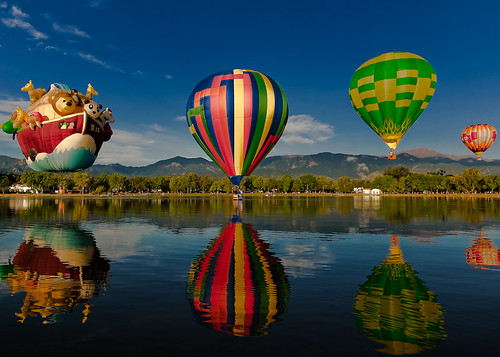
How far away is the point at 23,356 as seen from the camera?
7566 millimetres

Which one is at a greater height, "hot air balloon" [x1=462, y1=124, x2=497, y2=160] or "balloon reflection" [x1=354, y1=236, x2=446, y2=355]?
"hot air balloon" [x1=462, y1=124, x2=497, y2=160]

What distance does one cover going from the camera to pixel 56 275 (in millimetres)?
14430

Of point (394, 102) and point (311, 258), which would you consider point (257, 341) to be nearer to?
point (311, 258)

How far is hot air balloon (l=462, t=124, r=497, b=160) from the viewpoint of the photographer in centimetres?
10144

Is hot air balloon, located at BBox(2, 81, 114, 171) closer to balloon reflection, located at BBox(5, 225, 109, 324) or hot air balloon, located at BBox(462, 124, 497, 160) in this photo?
balloon reflection, located at BBox(5, 225, 109, 324)

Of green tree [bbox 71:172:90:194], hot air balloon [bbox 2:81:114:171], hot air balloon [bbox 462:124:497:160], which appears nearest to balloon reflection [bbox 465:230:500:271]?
hot air balloon [bbox 2:81:114:171]

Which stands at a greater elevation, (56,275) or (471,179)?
(471,179)

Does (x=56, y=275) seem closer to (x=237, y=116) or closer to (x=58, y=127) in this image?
(x=58, y=127)

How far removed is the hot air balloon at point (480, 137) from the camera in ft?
333

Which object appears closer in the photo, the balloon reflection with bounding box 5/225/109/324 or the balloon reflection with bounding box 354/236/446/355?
the balloon reflection with bounding box 354/236/446/355

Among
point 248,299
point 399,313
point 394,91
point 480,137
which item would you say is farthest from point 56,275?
point 480,137

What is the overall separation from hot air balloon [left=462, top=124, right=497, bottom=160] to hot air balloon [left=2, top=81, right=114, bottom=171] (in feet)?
330

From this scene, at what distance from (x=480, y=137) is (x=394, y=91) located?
7506 cm

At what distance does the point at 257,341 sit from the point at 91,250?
1525 centimetres
